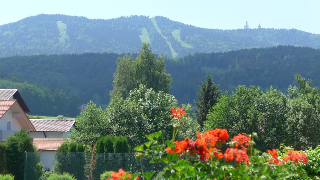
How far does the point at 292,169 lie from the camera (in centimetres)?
601

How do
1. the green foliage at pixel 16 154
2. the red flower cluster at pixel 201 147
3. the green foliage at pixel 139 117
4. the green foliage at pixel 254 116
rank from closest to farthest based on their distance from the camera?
the red flower cluster at pixel 201 147 → the green foliage at pixel 16 154 → the green foliage at pixel 139 117 → the green foliage at pixel 254 116

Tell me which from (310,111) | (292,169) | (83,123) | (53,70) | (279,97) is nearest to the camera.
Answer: (292,169)

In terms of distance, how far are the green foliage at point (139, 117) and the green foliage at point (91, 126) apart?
549 mm

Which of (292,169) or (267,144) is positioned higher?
(292,169)

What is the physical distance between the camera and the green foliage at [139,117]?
2861cm

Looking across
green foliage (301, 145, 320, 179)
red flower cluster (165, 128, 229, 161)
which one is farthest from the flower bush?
green foliage (301, 145, 320, 179)

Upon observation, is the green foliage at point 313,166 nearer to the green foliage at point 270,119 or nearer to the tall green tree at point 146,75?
the green foliage at point 270,119

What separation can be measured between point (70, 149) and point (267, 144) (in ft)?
45.3

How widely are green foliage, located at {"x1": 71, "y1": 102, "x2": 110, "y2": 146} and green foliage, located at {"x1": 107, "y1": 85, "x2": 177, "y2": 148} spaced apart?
549mm

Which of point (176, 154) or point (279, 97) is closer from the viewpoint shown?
point (176, 154)

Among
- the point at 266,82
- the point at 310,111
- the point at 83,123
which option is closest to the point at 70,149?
the point at 83,123

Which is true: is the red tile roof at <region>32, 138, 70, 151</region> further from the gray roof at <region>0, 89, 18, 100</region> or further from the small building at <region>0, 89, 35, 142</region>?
the gray roof at <region>0, 89, 18, 100</region>

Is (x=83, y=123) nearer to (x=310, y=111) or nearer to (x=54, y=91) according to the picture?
(x=310, y=111)

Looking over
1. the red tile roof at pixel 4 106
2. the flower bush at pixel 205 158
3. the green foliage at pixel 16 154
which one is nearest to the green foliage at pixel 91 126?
the red tile roof at pixel 4 106
